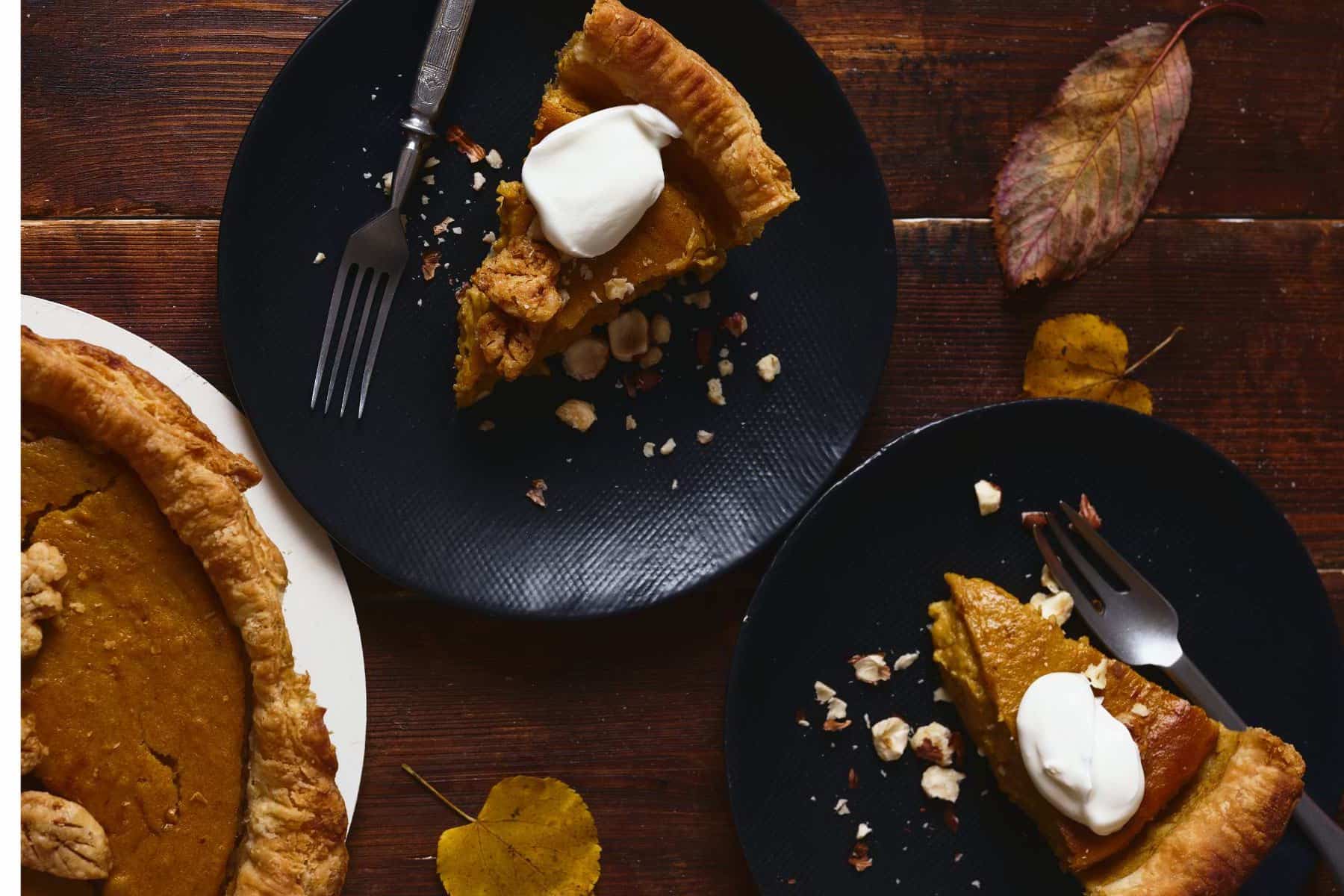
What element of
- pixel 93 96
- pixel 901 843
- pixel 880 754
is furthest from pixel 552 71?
pixel 901 843

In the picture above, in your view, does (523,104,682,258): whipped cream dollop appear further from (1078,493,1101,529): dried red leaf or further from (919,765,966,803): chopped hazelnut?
(919,765,966,803): chopped hazelnut

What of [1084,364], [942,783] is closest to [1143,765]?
[942,783]

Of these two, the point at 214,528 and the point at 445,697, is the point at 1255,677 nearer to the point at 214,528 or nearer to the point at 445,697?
the point at 445,697

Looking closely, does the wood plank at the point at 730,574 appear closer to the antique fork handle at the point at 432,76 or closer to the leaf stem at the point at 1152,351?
the leaf stem at the point at 1152,351

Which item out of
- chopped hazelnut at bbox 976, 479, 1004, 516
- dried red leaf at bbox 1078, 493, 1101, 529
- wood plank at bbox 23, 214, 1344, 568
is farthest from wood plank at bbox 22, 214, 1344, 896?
dried red leaf at bbox 1078, 493, 1101, 529

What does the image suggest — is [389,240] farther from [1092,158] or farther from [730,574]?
[1092,158]
